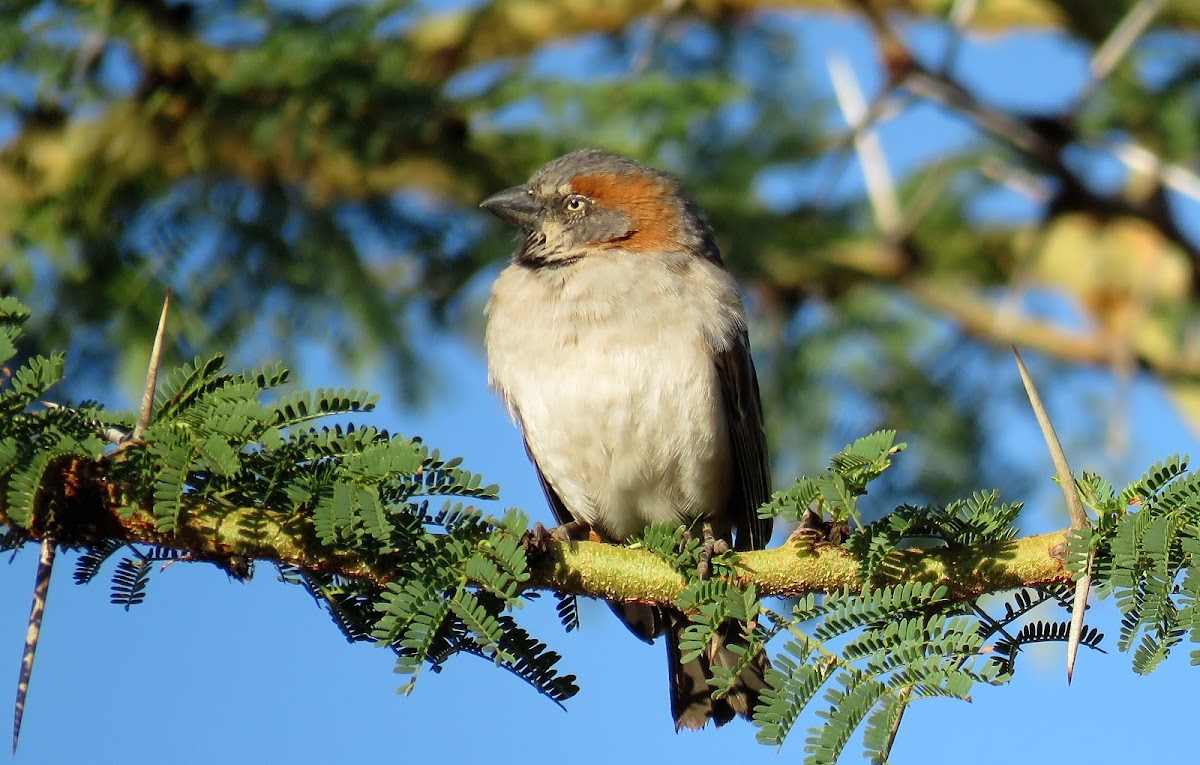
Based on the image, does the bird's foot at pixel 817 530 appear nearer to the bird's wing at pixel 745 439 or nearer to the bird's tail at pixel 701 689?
the bird's tail at pixel 701 689

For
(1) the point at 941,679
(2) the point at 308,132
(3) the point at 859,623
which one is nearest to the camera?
(1) the point at 941,679

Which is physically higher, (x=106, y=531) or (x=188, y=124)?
(x=188, y=124)

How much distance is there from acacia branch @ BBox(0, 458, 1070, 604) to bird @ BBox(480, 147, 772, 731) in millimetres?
1251

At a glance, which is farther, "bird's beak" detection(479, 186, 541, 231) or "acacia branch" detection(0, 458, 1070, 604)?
"bird's beak" detection(479, 186, 541, 231)

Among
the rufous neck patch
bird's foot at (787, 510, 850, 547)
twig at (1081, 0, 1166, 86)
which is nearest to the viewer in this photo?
bird's foot at (787, 510, 850, 547)

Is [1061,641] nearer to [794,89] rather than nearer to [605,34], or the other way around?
[794,89]

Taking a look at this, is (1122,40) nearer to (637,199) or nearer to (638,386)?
(637,199)

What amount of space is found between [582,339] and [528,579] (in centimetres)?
187

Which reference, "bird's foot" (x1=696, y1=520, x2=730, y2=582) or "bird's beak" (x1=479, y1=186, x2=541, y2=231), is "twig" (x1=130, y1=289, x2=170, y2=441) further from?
"bird's beak" (x1=479, y1=186, x2=541, y2=231)

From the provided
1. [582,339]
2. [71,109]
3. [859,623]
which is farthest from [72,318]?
[859,623]

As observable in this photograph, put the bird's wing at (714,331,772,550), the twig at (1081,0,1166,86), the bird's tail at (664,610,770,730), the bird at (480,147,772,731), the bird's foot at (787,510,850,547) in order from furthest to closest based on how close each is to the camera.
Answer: the twig at (1081,0,1166,86)
the bird's wing at (714,331,772,550)
the bird at (480,147,772,731)
the bird's tail at (664,610,770,730)
the bird's foot at (787,510,850,547)

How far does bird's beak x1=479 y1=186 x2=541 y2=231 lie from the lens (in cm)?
545

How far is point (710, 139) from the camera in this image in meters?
6.41

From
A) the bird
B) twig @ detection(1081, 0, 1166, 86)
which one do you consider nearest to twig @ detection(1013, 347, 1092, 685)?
the bird
